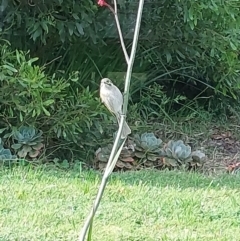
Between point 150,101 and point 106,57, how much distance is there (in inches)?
27.9

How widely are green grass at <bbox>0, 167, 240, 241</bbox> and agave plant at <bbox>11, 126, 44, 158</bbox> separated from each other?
42 centimetres

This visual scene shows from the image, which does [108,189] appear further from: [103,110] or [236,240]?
[103,110]

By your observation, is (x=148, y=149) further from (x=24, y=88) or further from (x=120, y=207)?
(x=120, y=207)

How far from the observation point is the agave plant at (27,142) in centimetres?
463

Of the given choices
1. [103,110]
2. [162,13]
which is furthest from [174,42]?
[103,110]

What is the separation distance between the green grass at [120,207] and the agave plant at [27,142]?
1.38 ft

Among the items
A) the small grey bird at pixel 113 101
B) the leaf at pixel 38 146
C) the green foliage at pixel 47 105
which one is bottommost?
the leaf at pixel 38 146

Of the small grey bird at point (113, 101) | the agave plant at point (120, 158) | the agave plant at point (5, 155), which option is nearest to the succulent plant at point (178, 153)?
the agave plant at point (120, 158)

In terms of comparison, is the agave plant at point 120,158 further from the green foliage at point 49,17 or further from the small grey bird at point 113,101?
the small grey bird at point 113,101

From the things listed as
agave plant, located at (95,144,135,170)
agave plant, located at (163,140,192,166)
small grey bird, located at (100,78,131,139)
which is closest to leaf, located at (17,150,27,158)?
agave plant, located at (95,144,135,170)

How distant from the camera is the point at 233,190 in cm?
392

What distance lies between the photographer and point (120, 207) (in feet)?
11.1

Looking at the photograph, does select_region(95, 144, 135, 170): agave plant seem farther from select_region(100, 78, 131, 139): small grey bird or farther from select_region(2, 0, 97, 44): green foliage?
select_region(100, 78, 131, 139): small grey bird

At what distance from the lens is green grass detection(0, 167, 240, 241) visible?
9.90ft
